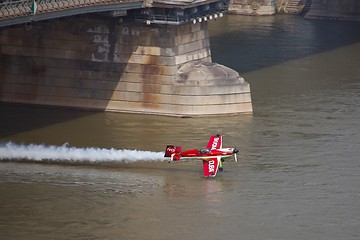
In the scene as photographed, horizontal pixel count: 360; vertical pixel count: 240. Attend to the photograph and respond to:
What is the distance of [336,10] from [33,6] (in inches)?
2158

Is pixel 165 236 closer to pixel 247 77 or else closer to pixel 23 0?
pixel 23 0

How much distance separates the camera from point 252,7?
107 meters

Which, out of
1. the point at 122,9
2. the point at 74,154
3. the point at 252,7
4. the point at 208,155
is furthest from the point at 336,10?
the point at 208,155

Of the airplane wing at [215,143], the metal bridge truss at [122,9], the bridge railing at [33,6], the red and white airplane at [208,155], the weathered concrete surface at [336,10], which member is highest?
the bridge railing at [33,6]

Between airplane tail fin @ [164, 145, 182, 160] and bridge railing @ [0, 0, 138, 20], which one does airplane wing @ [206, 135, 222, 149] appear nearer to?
airplane tail fin @ [164, 145, 182, 160]

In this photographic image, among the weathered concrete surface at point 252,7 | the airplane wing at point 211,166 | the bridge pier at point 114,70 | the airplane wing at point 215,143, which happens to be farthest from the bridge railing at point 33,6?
the weathered concrete surface at point 252,7

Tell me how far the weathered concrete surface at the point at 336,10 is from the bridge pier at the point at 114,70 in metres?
41.0

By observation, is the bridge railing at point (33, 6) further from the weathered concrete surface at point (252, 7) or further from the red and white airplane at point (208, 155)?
the weathered concrete surface at point (252, 7)

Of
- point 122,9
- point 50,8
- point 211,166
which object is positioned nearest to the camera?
point 211,166

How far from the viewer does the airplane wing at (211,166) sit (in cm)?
5412

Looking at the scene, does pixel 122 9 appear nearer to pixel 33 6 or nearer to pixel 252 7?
pixel 33 6

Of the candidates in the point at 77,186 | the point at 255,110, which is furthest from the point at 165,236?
the point at 255,110

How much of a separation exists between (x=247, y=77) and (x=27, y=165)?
80.0 feet

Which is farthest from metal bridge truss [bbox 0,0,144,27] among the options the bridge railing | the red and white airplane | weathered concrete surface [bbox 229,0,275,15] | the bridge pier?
weathered concrete surface [bbox 229,0,275,15]
